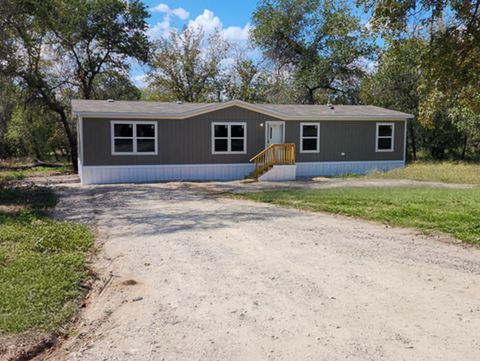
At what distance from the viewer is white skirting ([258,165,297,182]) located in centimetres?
1697

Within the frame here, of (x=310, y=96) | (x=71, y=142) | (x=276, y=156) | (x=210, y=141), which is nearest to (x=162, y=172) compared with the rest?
(x=210, y=141)

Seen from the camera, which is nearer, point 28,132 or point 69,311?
point 69,311

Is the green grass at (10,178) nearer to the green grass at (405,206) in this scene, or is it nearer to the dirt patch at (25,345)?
the green grass at (405,206)

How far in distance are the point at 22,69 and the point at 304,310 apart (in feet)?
68.2

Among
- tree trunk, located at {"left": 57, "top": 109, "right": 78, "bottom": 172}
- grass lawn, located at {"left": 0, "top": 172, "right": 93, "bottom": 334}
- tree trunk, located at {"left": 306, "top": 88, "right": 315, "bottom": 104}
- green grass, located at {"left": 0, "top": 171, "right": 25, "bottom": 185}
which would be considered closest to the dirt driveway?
grass lawn, located at {"left": 0, "top": 172, "right": 93, "bottom": 334}

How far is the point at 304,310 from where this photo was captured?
391 cm

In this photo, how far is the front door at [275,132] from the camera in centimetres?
1845

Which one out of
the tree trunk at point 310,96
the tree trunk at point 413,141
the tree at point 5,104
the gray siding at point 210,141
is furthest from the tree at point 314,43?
the tree at point 5,104

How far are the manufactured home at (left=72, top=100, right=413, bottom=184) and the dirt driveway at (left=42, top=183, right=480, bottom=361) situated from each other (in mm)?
9292

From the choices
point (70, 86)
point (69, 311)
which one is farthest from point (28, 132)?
point (69, 311)

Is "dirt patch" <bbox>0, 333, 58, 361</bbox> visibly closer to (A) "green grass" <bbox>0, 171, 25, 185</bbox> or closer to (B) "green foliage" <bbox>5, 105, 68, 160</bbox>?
(A) "green grass" <bbox>0, 171, 25, 185</bbox>

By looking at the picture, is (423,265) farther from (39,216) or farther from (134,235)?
(39,216)

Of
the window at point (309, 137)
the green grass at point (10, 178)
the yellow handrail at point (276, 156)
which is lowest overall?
the green grass at point (10, 178)

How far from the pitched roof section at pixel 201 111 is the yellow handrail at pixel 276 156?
168cm
